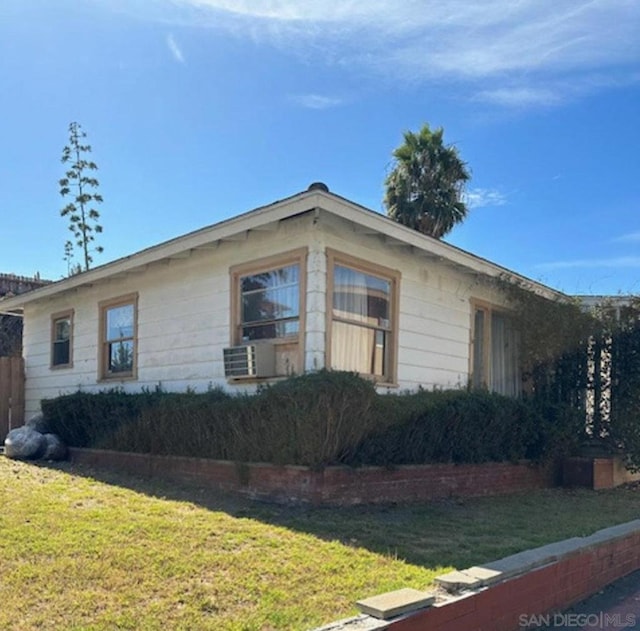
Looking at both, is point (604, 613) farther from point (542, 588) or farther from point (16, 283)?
point (16, 283)

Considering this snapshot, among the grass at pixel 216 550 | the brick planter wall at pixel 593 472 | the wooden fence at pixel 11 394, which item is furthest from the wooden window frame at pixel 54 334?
the brick planter wall at pixel 593 472

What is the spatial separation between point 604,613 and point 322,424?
3.23 metres

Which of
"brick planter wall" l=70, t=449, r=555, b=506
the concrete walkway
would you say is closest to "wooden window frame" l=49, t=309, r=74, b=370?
"brick planter wall" l=70, t=449, r=555, b=506

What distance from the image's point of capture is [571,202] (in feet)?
50.0

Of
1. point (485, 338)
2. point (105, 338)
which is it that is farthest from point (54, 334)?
point (485, 338)

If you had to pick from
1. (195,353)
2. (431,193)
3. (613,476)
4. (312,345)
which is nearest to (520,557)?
(312,345)

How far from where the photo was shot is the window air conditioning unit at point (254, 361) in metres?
8.50

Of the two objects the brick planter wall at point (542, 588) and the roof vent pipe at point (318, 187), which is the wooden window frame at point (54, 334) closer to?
the roof vent pipe at point (318, 187)

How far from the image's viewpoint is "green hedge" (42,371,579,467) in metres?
7.19

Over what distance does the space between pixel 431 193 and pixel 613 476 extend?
11.4m

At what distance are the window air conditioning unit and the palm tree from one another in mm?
12470

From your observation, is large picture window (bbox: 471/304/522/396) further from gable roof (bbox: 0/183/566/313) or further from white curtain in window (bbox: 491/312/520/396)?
gable roof (bbox: 0/183/566/313)

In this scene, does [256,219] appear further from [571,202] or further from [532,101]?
[571,202]

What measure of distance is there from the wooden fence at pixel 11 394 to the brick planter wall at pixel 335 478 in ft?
15.1
